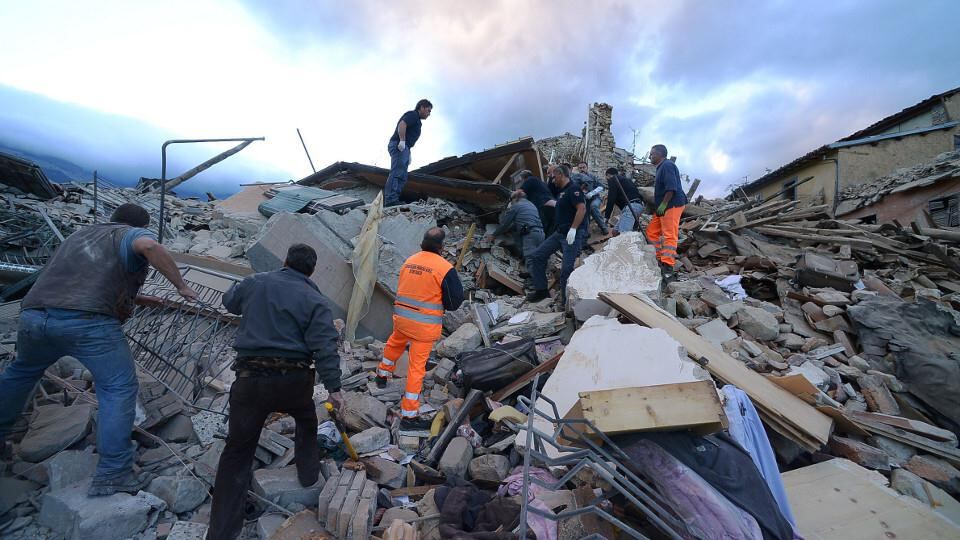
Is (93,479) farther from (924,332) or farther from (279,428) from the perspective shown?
(924,332)

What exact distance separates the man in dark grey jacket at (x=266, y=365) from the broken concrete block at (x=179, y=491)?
416 millimetres

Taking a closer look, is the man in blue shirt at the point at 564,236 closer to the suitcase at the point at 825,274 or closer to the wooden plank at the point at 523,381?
the wooden plank at the point at 523,381

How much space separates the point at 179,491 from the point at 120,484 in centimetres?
34

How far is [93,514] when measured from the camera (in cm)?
225

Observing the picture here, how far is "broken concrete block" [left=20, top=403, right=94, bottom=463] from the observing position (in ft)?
8.81

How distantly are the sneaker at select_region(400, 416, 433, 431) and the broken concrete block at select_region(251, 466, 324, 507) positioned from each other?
35.3 inches

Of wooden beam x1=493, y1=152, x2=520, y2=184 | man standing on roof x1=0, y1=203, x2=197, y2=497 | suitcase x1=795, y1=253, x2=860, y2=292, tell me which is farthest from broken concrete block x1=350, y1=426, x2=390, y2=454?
suitcase x1=795, y1=253, x2=860, y2=292

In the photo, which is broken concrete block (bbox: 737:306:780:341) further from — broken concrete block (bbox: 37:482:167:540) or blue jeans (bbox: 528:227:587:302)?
broken concrete block (bbox: 37:482:167:540)

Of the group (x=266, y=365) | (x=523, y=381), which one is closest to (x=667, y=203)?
(x=523, y=381)

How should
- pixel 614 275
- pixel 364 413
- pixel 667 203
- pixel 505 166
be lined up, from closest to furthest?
1. pixel 364 413
2. pixel 614 275
3. pixel 667 203
4. pixel 505 166

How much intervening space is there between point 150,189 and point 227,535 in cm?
995

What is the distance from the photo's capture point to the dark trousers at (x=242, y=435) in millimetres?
2324

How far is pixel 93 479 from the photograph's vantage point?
246 cm

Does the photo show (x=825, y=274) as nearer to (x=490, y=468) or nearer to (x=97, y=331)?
(x=490, y=468)
